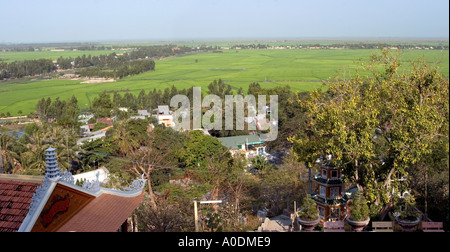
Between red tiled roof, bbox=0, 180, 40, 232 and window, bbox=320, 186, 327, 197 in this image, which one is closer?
red tiled roof, bbox=0, 180, 40, 232

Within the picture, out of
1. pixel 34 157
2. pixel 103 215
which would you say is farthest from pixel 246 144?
pixel 103 215

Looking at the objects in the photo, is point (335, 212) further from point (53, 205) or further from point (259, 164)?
point (259, 164)

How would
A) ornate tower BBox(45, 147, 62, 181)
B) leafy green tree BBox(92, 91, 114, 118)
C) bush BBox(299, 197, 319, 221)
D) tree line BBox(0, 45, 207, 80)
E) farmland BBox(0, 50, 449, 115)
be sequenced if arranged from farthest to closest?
leafy green tree BBox(92, 91, 114, 118)
farmland BBox(0, 50, 449, 115)
tree line BBox(0, 45, 207, 80)
bush BBox(299, 197, 319, 221)
ornate tower BBox(45, 147, 62, 181)

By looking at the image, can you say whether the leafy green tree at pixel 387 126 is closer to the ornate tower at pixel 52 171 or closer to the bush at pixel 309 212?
the bush at pixel 309 212

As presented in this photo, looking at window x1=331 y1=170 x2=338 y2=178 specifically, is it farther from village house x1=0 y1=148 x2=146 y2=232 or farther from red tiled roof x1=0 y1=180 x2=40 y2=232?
red tiled roof x1=0 y1=180 x2=40 y2=232

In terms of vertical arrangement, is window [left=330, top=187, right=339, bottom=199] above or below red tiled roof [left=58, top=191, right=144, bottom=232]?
below

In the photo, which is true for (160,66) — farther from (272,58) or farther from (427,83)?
(427,83)

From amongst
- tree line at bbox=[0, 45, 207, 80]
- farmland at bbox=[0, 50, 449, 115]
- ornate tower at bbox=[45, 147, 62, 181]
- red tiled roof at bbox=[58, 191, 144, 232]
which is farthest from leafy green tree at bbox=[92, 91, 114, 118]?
ornate tower at bbox=[45, 147, 62, 181]
